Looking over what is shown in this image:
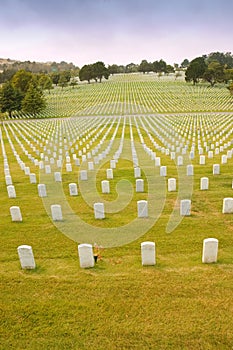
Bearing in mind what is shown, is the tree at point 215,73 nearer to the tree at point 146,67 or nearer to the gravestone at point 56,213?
the tree at point 146,67

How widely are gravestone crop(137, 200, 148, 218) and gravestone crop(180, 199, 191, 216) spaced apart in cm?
88

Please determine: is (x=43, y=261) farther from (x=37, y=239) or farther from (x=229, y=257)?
(x=229, y=257)

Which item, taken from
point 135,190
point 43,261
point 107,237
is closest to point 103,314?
point 43,261

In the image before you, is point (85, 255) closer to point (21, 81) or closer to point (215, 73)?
point (21, 81)

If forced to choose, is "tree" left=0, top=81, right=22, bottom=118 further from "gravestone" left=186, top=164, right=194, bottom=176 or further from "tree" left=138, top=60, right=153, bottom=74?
"tree" left=138, top=60, right=153, bottom=74

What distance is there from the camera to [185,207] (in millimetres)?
7941

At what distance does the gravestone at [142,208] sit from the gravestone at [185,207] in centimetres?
88

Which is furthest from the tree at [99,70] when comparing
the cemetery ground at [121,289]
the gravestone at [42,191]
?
the cemetery ground at [121,289]

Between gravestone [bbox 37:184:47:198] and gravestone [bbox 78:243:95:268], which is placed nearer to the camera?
gravestone [bbox 78:243:95:268]

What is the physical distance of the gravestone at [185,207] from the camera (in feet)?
25.9

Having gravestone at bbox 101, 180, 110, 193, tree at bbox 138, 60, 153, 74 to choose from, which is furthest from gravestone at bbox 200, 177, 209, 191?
tree at bbox 138, 60, 153, 74

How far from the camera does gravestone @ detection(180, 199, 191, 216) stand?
25.9 feet

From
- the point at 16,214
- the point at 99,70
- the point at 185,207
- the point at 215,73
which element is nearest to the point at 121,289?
the point at 185,207

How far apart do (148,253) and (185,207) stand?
2.55 metres
